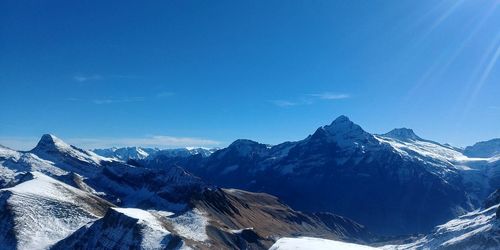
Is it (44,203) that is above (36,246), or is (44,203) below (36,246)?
above

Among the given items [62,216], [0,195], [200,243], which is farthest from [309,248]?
[0,195]

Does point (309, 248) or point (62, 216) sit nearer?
point (309, 248)

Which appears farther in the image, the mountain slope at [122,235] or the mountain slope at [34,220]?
the mountain slope at [34,220]

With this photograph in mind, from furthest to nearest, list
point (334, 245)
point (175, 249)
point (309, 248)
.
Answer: point (175, 249) → point (334, 245) → point (309, 248)

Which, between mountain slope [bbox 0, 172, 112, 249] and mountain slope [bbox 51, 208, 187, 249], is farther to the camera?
mountain slope [bbox 0, 172, 112, 249]

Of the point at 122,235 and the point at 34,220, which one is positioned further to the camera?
the point at 34,220

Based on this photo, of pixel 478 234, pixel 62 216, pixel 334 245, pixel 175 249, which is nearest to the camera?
pixel 334 245

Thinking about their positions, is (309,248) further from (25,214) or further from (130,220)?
(25,214)

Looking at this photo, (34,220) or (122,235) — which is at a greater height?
(34,220)

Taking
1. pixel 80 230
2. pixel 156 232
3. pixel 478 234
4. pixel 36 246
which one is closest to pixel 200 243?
pixel 156 232
